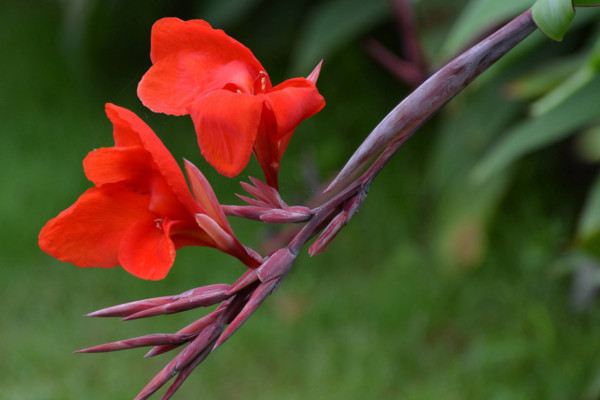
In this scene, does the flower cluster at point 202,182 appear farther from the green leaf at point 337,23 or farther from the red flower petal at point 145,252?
the green leaf at point 337,23

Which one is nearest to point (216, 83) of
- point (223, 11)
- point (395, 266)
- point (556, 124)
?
Result: point (556, 124)

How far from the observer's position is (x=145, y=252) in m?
0.39

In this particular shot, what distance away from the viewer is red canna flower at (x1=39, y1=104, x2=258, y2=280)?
0.38 meters

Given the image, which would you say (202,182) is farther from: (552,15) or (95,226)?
(552,15)

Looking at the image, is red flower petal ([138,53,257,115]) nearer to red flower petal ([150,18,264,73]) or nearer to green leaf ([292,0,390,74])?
red flower petal ([150,18,264,73])

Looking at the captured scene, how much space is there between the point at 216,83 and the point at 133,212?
9 centimetres

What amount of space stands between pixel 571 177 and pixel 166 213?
2014 mm

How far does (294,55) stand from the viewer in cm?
274

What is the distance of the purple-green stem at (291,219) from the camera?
359 mm

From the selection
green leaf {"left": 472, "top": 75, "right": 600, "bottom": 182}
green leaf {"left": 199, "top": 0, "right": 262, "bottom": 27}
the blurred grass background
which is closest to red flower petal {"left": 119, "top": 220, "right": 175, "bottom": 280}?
the blurred grass background

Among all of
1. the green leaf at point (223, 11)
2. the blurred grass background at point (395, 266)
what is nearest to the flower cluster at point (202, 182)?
the blurred grass background at point (395, 266)

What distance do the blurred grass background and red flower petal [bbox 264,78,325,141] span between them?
85 cm

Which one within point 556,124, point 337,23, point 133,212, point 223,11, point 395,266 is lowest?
point 395,266

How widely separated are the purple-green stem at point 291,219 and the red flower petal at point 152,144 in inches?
1.2
